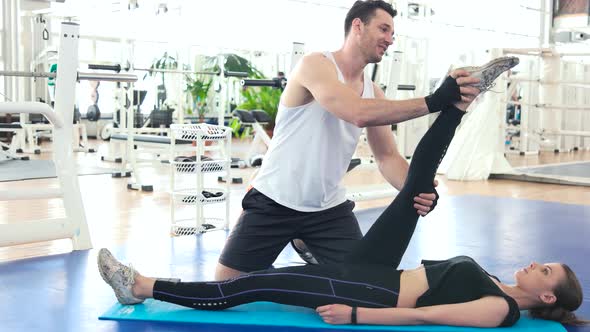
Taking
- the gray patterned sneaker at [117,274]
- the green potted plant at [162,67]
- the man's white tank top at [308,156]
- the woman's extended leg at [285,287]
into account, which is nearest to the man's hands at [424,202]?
the woman's extended leg at [285,287]

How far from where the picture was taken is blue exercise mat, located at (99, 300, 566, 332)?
2.02m

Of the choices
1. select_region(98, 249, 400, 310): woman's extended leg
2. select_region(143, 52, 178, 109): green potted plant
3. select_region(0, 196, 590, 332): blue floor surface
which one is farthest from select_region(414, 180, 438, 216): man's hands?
select_region(143, 52, 178, 109): green potted plant

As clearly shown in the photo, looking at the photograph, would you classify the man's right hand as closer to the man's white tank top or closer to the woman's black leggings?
the woman's black leggings

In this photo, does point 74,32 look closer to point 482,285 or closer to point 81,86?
point 482,285

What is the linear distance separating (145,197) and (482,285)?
11.6 feet

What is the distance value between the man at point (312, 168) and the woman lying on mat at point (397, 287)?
0.19 metres

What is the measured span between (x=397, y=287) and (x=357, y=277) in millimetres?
119

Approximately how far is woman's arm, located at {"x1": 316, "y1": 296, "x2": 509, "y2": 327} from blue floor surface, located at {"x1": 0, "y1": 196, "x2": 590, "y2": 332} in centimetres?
23

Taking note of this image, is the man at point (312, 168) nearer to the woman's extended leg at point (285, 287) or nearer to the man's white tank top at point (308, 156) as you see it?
the man's white tank top at point (308, 156)

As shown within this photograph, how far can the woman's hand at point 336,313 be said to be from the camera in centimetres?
202

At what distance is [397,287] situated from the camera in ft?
6.75

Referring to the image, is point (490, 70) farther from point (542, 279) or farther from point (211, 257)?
point (211, 257)

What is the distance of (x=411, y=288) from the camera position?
2057 mm

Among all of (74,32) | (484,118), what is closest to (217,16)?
(484,118)
